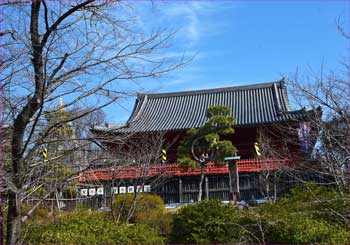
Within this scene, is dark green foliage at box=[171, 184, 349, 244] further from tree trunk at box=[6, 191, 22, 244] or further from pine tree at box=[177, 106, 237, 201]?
pine tree at box=[177, 106, 237, 201]

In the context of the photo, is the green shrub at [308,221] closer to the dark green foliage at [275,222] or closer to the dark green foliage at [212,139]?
the dark green foliage at [275,222]

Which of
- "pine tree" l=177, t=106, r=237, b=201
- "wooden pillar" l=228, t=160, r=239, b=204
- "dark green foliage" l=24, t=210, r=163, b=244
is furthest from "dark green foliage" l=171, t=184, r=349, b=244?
"pine tree" l=177, t=106, r=237, b=201

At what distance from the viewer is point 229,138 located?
2219cm

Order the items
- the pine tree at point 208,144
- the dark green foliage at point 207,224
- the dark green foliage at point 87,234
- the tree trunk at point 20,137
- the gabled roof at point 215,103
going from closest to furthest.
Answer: the tree trunk at point 20,137 → the dark green foliage at point 87,234 → the dark green foliage at point 207,224 → the pine tree at point 208,144 → the gabled roof at point 215,103

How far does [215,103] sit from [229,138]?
5.27 meters

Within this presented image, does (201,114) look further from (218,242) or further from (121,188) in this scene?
(218,242)

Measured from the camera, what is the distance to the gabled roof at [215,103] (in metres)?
22.9

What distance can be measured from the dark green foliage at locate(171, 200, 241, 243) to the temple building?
2.44 meters

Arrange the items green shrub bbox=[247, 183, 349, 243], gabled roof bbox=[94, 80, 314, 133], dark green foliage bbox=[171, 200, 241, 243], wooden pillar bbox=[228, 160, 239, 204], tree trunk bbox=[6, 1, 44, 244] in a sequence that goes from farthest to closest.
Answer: gabled roof bbox=[94, 80, 314, 133] < wooden pillar bbox=[228, 160, 239, 204] < dark green foliage bbox=[171, 200, 241, 243] < green shrub bbox=[247, 183, 349, 243] < tree trunk bbox=[6, 1, 44, 244]

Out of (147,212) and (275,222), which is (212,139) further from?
(275,222)

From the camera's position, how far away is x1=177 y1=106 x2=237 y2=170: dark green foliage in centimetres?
1839

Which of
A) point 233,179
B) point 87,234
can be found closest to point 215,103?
point 233,179

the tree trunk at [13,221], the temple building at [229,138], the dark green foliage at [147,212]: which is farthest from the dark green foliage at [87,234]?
the temple building at [229,138]

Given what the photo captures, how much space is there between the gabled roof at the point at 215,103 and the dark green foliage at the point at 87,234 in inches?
592
